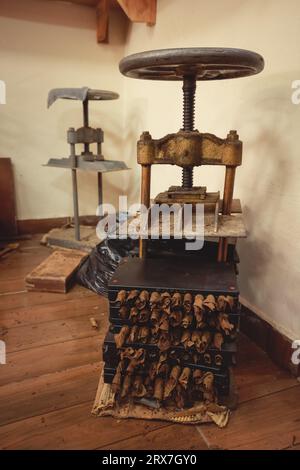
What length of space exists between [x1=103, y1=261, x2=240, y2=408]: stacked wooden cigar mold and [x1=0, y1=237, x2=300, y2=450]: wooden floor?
0.10 m

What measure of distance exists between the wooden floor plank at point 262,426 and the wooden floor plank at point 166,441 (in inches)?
1.3

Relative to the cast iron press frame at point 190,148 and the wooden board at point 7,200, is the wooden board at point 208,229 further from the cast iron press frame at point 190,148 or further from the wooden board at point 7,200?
the wooden board at point 7,200

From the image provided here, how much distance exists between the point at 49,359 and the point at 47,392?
0.18 metres

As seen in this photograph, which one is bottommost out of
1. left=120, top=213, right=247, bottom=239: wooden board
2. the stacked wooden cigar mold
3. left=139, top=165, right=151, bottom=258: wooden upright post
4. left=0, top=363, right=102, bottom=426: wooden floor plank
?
left=0, top=363, right=102, bottom=426: wooden floor plank

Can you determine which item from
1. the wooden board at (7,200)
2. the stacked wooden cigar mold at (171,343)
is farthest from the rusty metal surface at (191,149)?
the wooden board at (7,200)

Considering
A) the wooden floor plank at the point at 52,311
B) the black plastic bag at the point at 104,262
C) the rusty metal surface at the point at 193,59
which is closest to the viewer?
the rusty metal surface at the point at 193,59

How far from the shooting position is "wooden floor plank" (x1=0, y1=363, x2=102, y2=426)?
112cm

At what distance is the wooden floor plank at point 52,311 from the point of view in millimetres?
1645

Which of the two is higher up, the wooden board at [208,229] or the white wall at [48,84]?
the white wall at [48,84]

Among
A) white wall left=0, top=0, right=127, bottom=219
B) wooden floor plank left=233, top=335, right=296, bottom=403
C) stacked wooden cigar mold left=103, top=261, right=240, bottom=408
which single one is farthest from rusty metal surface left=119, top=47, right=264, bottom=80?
white wall left=0, top=0, right=127, bottom=219

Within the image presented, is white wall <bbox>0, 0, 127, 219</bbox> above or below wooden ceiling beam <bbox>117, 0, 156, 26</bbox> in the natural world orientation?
below

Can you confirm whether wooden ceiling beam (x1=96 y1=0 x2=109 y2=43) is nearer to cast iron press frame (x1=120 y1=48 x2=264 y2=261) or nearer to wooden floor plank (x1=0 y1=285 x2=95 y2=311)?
cast iron press frame (x1=120 y1=48 x2=264 y2=261)
